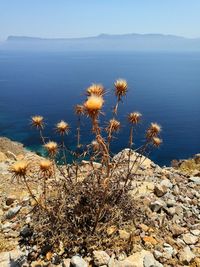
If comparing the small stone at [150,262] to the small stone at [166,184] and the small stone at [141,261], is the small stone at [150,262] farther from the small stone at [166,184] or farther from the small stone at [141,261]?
the small stone at [166,184]

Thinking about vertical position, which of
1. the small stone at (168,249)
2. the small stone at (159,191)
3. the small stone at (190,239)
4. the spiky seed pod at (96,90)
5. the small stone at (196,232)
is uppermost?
the small stone at (159,191)

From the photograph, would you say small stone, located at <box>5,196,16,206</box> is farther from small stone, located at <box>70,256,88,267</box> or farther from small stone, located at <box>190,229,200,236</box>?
small stone, located at <box>190,229,200,236</box>

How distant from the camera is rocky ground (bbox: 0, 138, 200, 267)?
23.8ft

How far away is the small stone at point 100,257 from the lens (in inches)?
279

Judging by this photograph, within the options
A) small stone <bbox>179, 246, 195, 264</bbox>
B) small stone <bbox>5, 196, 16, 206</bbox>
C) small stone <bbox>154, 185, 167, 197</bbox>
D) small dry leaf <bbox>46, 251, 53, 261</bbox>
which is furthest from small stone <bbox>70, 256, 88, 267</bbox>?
small stone <bbox>5, 196, 16, 206</bbox>

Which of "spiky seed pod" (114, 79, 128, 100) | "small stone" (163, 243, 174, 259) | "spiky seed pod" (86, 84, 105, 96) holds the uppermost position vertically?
"spiky seed pod" (114, 79, 128, 100)

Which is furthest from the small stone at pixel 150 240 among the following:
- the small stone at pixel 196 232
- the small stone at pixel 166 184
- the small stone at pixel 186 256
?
the small stone at pixel 166 184

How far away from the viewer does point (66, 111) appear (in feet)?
479

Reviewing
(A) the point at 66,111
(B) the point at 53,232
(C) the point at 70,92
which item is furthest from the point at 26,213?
(C) the point at 70,92

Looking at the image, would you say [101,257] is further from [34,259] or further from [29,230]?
[29,230]

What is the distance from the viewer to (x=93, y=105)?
564 centimetres

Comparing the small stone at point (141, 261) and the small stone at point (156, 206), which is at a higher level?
the small stone at point (156, 206)

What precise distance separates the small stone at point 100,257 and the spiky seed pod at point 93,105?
3.04 metres

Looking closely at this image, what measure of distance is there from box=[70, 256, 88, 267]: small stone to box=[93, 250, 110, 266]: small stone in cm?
23
